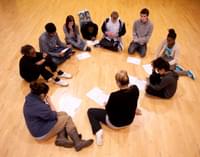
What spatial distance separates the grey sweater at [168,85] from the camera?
9.98 feet

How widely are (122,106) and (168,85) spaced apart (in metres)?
1.01

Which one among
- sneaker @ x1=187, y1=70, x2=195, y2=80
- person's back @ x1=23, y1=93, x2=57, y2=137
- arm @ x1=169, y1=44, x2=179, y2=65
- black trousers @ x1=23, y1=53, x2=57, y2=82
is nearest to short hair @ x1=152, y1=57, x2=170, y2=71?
arm @ x1=169, y1=44, x2=179, y2=65

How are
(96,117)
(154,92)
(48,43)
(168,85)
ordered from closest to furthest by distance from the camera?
(96,117) < (168,85) < (154,92) < (48,43)

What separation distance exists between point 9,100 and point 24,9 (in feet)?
12.2

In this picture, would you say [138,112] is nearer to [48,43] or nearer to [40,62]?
[40,62]

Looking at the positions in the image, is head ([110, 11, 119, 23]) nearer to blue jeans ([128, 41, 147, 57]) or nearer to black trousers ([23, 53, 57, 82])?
blue jeans ([128, 41, 147, 57])

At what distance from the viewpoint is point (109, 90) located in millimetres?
3438

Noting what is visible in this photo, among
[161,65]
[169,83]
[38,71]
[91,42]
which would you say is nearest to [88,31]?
[91,42]

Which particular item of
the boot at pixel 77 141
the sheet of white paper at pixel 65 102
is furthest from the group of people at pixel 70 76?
the sheet of white paper at pixel 65 102

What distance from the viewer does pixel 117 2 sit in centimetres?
671

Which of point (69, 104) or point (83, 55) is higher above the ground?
point (83, 55)

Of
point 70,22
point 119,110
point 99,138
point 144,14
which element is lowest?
point 99,138

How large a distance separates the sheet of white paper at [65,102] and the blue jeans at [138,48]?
1.61 metres

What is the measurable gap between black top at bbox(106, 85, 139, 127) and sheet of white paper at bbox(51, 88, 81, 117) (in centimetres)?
66
